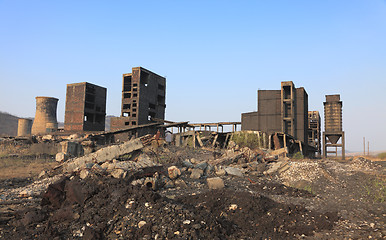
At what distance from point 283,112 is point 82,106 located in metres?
21.6

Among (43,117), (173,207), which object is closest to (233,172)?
(173,207)

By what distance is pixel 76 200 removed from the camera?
6.18 m

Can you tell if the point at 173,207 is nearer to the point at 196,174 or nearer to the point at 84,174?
the point at 84,174

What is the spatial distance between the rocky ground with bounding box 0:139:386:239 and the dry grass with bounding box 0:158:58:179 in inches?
48.0

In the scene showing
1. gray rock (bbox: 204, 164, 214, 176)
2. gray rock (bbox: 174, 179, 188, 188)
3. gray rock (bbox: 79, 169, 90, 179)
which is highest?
gray rock (bbox: 79, 169, 90, 179)

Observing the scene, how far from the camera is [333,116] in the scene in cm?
2627

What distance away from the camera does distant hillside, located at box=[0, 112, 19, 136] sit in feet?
195

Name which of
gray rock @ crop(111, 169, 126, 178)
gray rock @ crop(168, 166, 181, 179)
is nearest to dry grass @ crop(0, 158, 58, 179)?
gray rock @ crop(111, 169, 126, 178)

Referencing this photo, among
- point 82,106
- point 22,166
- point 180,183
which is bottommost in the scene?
point 22,166

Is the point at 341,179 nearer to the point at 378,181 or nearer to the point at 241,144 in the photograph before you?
the point at 378,181

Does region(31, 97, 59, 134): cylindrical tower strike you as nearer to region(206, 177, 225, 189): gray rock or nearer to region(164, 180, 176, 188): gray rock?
region(164, 180, 176, 188): gray rock

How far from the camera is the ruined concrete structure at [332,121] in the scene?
26000 millimetres

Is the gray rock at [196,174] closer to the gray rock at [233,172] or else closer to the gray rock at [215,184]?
the gray rock at [215,184]

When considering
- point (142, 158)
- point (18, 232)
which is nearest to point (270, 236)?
point (18, 232)
